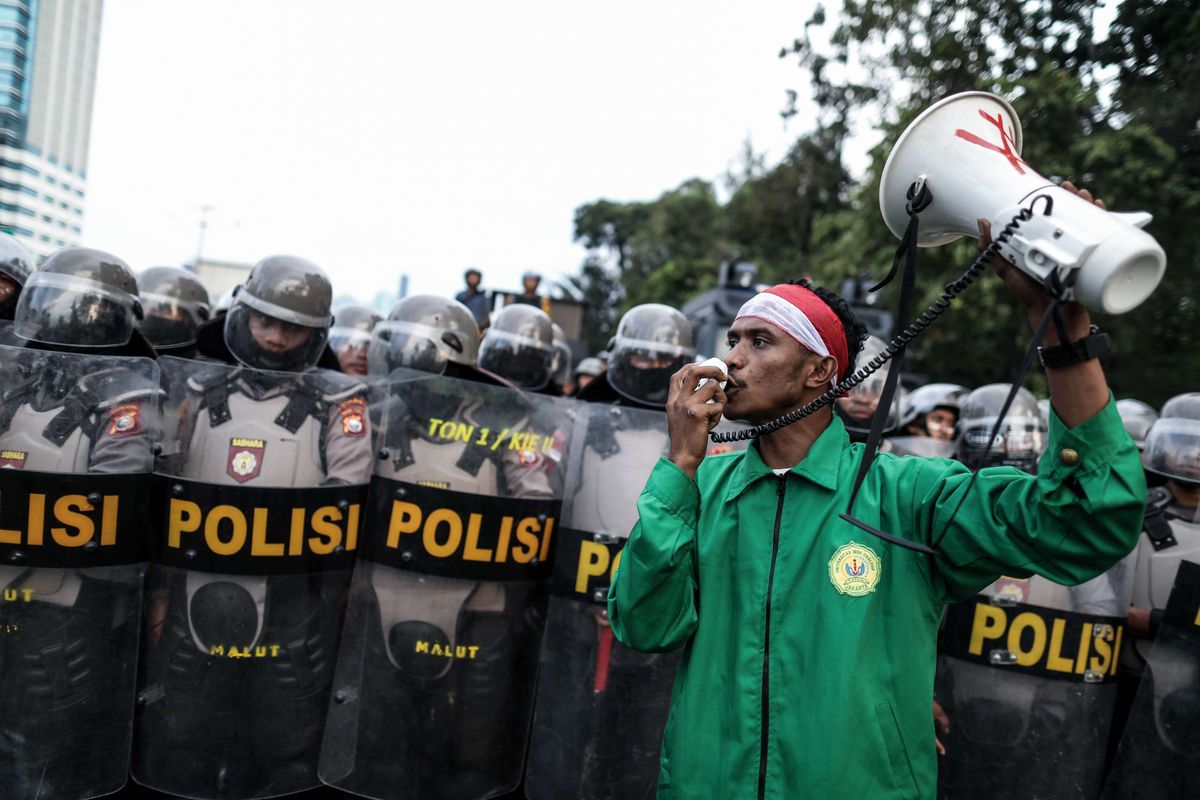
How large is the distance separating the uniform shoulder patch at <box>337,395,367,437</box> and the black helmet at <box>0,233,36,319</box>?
212cm

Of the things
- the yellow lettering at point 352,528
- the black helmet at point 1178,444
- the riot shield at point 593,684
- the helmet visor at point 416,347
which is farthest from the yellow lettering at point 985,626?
the helmet visor at point 416,347

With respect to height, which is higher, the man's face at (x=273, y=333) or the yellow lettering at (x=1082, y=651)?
the man's face at (x=273, y=333)

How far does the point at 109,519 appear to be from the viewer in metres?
3.61

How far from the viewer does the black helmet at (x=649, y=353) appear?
5066mm

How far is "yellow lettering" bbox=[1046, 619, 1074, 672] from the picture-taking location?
3752 mm

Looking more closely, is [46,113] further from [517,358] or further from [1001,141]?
[1001,141]

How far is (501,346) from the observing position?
5941mm

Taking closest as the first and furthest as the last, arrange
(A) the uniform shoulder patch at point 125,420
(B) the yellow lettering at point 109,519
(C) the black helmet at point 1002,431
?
1. (B) the yellow lettering at point 109,519
2. (A) the uniform shoulder patch at point 125,420
3. (C) the black helmet at point 1002,431

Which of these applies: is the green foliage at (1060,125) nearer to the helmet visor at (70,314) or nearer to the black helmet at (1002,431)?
the black helmet at (1002,431)

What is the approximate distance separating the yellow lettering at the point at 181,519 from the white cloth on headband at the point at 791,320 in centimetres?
262

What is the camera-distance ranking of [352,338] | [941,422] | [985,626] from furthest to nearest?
[352,338] < [941,422] < [985,626]

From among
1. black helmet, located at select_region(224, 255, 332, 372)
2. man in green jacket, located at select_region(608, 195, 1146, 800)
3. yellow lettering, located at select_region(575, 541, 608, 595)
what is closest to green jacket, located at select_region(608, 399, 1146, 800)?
man in green jacket, located at select_region(608, 195, 1146, 800)

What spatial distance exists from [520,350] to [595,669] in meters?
2.44

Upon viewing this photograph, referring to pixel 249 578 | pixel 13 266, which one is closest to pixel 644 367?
pixel 249 578
